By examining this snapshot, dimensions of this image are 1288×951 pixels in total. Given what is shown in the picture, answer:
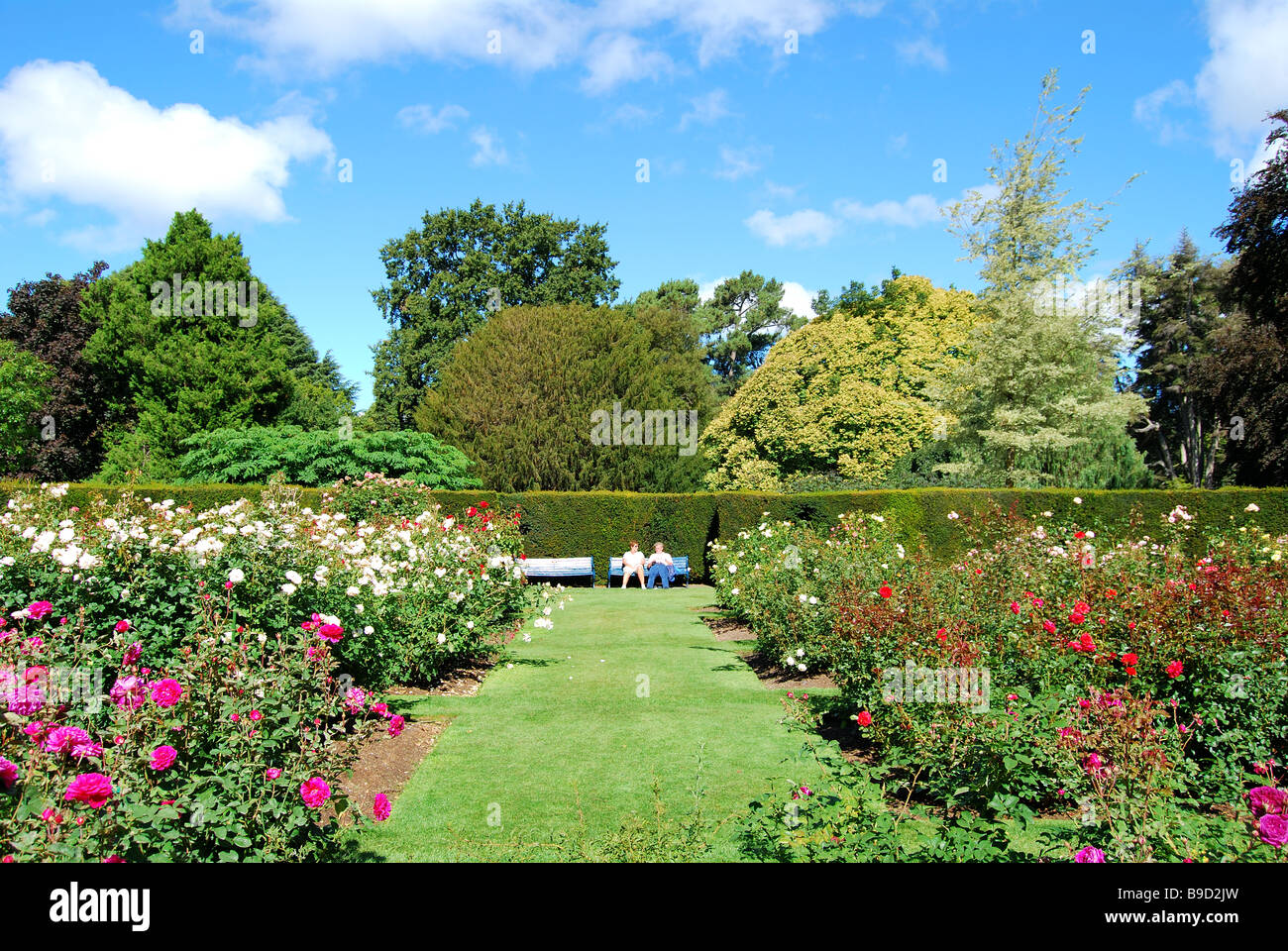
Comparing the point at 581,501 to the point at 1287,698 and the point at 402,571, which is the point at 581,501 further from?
the point at 1287,698

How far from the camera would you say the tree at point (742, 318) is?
53.8m

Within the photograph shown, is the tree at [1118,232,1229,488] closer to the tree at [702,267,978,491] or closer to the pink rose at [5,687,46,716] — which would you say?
the tree at [702,267,978,491]

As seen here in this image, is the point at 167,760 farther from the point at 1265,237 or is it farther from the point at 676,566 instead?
the point at 1265,237

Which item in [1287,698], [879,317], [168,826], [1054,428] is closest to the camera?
[168,826]

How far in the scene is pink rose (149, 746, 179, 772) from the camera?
2838 mm

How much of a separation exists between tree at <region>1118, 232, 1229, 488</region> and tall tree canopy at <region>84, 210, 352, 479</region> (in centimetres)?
3861

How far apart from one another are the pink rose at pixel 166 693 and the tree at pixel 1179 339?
42.9 meters

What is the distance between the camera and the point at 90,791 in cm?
240

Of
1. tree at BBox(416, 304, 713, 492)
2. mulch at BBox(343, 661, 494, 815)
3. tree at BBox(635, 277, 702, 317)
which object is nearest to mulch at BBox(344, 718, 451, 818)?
mulch at BBox(343, 661, 494, 815)

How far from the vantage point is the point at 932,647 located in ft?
17.5

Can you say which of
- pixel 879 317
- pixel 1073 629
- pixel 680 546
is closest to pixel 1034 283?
pixel 879 317

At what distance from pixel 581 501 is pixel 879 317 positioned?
20.1 metres

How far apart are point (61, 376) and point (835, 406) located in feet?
95.1

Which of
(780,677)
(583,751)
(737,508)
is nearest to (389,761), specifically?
(583,751)
